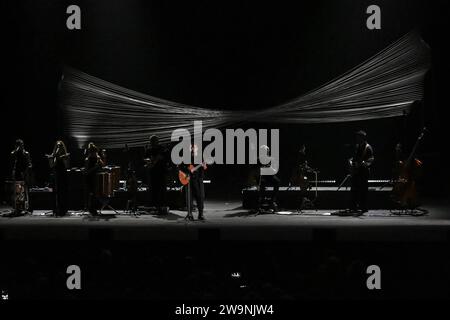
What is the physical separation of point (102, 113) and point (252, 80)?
149 inches

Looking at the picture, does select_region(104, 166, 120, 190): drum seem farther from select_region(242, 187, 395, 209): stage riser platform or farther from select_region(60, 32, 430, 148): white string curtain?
select_region(242, 187, 395, 209): stage riser platform

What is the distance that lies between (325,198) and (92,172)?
17.2ft

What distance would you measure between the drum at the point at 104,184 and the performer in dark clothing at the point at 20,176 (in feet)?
5.36

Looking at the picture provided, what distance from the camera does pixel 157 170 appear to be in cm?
1274

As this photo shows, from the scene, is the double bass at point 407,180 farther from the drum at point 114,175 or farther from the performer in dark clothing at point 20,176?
the performer in dark clothing at point 20,176

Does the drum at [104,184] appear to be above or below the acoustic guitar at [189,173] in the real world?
below

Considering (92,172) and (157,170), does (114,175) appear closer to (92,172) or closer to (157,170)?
(92,172)

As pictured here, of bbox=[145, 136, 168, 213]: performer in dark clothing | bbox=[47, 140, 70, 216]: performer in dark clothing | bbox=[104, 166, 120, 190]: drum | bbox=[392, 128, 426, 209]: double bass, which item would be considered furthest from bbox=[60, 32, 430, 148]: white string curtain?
bbox=[392, 128, 426, 209]: double bass

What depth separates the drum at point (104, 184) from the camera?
1276cm

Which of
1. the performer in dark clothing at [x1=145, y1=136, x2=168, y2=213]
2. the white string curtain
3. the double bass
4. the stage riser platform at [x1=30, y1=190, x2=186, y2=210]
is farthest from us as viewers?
the white string curtain

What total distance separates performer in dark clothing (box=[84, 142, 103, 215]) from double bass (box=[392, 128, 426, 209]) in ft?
20.1

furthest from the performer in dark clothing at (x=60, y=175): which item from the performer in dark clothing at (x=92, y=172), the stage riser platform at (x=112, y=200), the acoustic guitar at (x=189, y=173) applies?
the acoustic guitar at (x=189, y=173)

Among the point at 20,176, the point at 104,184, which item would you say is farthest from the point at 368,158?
the point at 20,176

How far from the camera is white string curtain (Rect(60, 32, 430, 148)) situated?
14.1 meters
